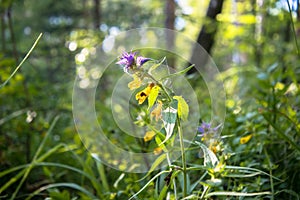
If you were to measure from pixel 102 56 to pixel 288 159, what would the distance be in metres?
1.98

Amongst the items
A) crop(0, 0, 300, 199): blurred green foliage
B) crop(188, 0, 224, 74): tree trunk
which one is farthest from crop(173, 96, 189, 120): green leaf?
crop(188, 0, 224, 74): tree trunk

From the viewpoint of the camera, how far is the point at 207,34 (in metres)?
2.32

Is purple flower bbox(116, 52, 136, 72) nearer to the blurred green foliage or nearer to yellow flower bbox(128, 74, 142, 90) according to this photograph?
yellow flower bbox(128, 74, 142, 90)

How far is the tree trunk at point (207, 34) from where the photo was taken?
218 centimetres

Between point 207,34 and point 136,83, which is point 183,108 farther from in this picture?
point 207,34

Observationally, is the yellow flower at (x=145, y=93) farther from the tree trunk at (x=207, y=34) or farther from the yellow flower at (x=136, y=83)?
the tree trunk at (x=207, y=34)

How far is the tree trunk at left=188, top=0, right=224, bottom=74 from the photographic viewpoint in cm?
218

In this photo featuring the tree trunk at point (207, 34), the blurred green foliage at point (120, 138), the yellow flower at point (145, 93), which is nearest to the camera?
the yellow flower at point (145, 93)

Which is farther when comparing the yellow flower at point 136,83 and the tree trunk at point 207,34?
the tree trunk at point 207,34

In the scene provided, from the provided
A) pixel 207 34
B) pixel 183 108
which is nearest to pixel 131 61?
pixel 183 108

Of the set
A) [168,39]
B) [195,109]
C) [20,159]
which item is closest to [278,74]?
[195,109]

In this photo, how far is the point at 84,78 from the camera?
7.01 feet

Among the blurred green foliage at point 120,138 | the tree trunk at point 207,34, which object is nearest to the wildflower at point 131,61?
the blurred green foliage at point 120,138

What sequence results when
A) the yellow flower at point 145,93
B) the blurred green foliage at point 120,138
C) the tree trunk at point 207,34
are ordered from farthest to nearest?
the tree trunk at point 207,34, the blurred green foliage at point 120,138, the yellow flower at point 145,93
